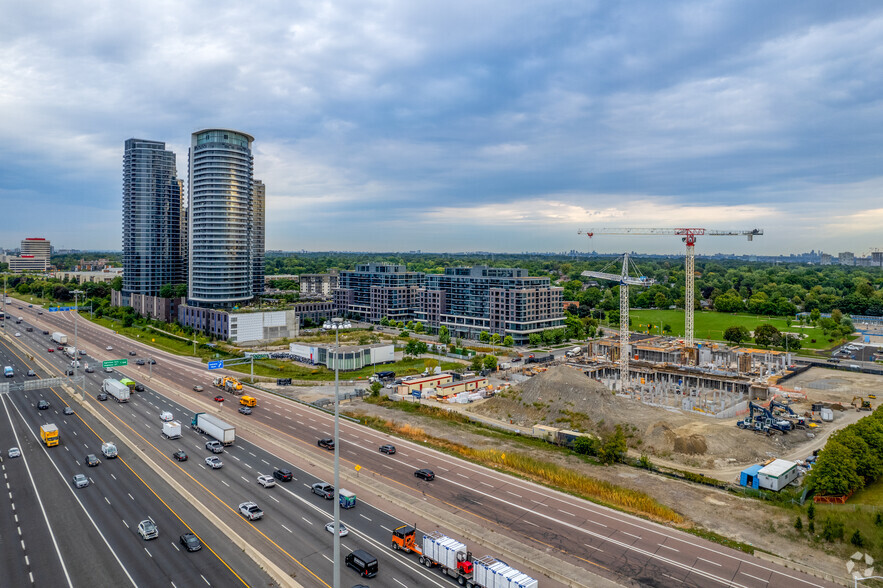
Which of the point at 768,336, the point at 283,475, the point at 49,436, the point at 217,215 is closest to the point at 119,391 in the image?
the point at 49,436

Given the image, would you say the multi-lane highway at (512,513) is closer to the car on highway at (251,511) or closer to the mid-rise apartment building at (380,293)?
the car on highway at (251,511)

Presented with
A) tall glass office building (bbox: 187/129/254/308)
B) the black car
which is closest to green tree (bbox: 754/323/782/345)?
the black car

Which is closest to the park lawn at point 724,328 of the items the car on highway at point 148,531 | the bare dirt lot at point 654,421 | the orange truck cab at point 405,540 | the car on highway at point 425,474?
the bare dirt lot at point 654,421

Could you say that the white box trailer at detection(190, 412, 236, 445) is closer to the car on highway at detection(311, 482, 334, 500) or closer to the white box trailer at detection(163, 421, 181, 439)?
the white box trailer at detection(163, 421, 181, 439)

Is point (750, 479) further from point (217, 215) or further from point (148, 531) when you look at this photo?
point (217, 215)

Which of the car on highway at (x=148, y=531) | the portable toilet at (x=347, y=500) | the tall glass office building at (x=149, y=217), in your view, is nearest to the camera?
the car on highway at (x=148, y=531)

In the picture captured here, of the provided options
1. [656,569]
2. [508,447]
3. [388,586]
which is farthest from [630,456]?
[388,586]
